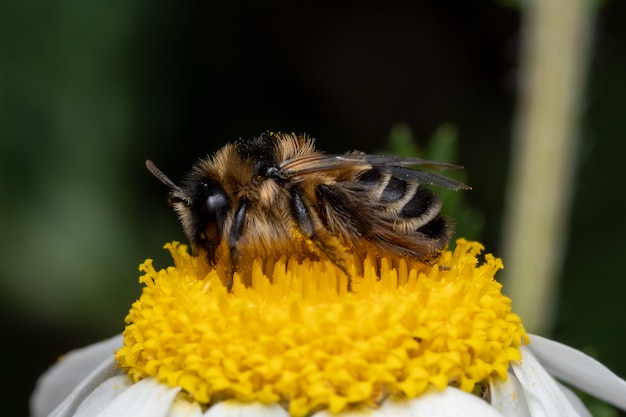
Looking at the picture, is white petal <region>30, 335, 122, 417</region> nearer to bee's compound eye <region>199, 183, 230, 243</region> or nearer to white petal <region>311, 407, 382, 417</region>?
bee's compound eye <region>199, 183, 230, 243</region>

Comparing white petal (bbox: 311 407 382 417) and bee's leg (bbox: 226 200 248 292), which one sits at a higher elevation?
bee's leg (bbox: 226 200 248 292)

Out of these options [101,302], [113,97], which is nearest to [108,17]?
[113,97]

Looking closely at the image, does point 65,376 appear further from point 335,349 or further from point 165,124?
point 165,124

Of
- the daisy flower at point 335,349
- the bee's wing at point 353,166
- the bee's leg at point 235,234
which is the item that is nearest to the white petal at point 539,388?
the daisy flower at point 335,349

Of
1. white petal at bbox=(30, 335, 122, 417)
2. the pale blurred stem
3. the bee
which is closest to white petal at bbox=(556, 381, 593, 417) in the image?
the bee

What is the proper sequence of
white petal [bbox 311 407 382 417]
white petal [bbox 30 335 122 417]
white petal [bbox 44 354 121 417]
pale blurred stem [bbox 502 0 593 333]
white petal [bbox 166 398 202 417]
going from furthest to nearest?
pale blurred stem [bbox 502 0 593 333]
white petal [bbox 30 335 122 417]
white petal [bbox 44 354 121 417]
white petal [bbox 166 398 202 417]
white petal [bbox 311 407 382 417]

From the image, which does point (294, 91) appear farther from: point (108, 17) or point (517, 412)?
point (517, 412)

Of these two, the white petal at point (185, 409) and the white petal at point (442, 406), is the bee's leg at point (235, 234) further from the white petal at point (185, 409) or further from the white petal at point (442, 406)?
the white petal at point (442, 406)

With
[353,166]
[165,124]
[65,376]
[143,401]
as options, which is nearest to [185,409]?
[143,401]
